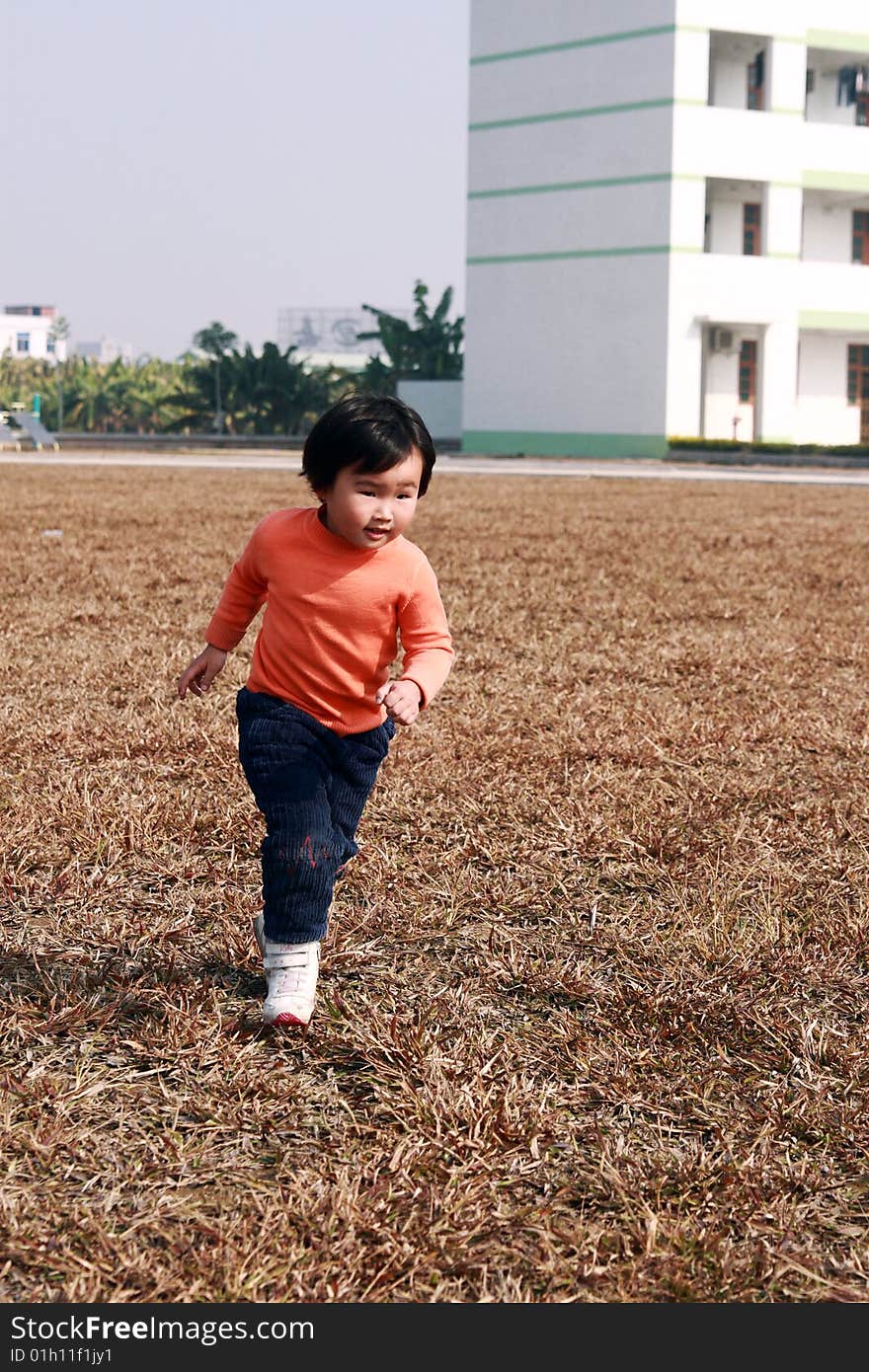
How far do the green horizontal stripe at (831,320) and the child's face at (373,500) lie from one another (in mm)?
40583

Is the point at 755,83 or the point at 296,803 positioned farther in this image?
the point at 755,83

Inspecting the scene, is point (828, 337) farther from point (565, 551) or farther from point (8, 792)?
point (8, 792)

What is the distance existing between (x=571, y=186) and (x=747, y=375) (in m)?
7.17

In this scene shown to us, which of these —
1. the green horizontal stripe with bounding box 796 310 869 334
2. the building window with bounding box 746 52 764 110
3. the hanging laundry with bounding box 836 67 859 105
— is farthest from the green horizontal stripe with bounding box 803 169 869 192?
the green horizontal stripe with bounding box 796 310 869 334

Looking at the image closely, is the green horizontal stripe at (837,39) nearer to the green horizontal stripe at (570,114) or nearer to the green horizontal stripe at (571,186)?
the green horizontal stripe at (570,114)

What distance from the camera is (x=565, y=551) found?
11.8 m

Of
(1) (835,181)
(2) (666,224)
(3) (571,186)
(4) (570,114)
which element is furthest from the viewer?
(3) (571,186)

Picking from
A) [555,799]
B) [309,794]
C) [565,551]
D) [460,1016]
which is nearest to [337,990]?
[460,1016]

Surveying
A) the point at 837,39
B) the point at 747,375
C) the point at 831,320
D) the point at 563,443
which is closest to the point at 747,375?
the point at 747,375

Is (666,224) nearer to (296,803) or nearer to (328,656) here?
(328,656)

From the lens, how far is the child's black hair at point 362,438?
2.72m

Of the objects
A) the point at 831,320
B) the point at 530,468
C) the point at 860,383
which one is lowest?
the point at 530,468

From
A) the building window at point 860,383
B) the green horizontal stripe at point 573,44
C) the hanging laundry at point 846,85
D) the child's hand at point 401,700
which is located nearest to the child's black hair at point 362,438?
the child's hand at point 401,700

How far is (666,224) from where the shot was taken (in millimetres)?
39250
